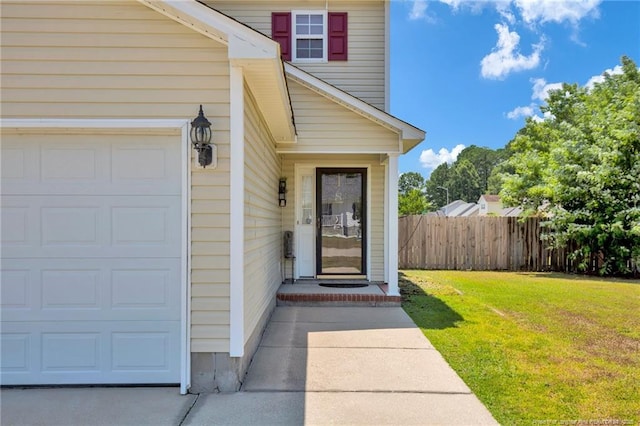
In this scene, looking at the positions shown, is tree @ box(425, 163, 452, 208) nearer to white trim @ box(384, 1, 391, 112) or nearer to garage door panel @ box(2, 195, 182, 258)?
white trim @ box(384, 1, 391, 112)

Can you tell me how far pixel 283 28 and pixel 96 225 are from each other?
630 centimetres

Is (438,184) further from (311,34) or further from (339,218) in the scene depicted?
(339,218)

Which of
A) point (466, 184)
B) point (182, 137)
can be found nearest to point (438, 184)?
point (466, 184)

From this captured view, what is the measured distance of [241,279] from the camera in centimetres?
310

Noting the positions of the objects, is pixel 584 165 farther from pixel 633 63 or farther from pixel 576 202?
pixel 633 63

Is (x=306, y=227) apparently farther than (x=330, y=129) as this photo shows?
Yes

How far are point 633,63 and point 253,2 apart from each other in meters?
14.3

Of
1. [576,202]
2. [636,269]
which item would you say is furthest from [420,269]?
[636,269]

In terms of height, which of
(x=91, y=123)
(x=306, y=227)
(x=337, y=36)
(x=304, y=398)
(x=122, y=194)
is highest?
(x=337, y=36)

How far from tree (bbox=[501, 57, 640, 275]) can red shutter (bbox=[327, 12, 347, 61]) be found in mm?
6810

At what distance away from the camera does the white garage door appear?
3.10m

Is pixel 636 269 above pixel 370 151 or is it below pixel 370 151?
below

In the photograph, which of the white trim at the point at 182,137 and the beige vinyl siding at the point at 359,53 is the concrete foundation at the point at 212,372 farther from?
the beige vinyl siding at the point at 359,53

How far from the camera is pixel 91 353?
123 inches
